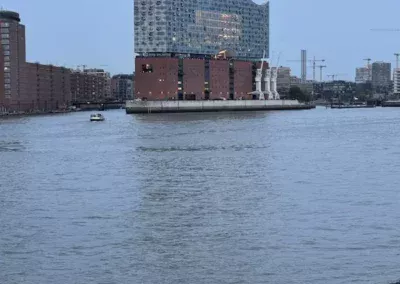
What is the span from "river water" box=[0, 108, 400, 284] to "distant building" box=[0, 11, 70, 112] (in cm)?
8649

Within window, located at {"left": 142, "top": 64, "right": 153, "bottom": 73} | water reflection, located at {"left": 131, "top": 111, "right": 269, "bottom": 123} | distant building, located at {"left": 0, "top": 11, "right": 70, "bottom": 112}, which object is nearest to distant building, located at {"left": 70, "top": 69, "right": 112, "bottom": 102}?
distant building, located at {"left": 0, "top": 11, "right": 70, "bottom": 112}

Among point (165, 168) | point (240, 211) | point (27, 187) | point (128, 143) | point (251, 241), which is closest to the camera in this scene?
point (251, 241)

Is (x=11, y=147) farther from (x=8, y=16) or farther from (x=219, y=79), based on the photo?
(x=8, y=16)

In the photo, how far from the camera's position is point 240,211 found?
12938mm

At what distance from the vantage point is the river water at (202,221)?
8.98 meters

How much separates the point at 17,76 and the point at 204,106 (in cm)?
3033

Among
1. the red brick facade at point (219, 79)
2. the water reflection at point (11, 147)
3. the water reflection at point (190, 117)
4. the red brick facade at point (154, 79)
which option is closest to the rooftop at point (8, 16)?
the red brick facade at point (154, 79)

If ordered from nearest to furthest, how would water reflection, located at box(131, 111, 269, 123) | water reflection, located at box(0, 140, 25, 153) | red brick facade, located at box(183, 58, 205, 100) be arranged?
water reflection, located at box(0, 140, 25, 153)
water reflection, located at box(131, 111, 269, 123)
red brick facade, located at box(183, 58, 205, 100)

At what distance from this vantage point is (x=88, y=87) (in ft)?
576

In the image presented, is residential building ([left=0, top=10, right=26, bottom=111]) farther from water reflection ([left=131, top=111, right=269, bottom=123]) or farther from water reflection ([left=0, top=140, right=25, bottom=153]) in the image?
water reflection ([left=0, top=140, right=25, bottom=153])

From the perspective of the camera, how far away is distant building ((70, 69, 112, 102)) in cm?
16525

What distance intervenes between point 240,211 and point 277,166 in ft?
27.0

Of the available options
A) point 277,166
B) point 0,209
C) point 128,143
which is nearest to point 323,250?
point 0,209

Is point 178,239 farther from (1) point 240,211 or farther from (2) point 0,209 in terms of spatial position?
(2) point 0,209
